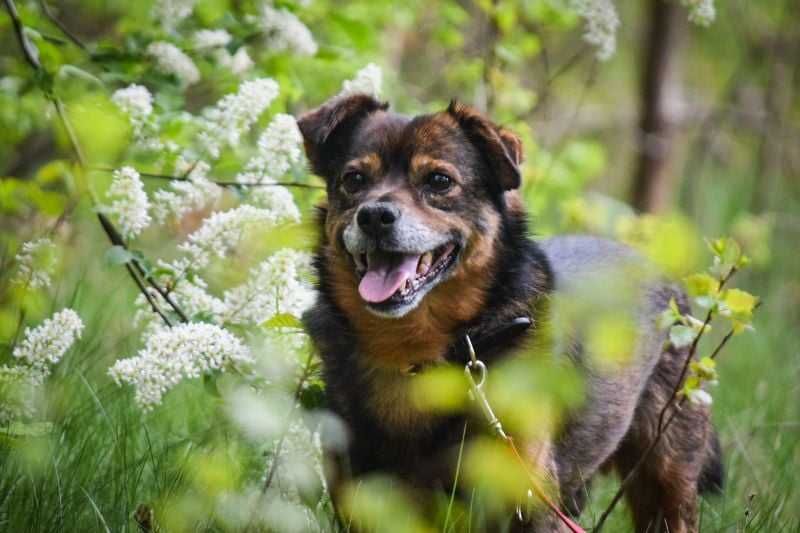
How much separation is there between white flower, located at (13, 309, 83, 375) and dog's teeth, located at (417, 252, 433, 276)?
116 cm

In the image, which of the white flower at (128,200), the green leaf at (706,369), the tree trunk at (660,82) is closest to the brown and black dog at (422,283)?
the green leaf at (706,369)

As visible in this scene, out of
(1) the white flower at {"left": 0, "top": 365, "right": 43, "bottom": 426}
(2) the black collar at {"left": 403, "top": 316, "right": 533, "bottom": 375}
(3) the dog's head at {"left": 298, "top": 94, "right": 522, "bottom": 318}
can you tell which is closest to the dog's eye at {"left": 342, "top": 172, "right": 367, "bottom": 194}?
(3) the dog's head at {"left": 298, "top": 94, "right": 522, "bottom": 318}

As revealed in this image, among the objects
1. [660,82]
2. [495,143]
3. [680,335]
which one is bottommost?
[660,82]

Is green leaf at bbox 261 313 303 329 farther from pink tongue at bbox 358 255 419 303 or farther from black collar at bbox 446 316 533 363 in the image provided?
black collar at bbox 446 316 533 363

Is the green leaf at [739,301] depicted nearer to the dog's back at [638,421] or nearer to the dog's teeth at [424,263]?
the dog's back at [638,421]

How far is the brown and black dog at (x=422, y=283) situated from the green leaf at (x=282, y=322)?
211mm

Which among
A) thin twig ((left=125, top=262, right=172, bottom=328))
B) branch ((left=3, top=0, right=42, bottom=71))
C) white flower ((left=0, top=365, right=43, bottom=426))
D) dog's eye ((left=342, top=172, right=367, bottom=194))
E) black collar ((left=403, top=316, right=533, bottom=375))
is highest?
branch ((left=3, top=0, right=42, bottom=71))

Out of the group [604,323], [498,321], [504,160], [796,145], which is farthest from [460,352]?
[796,145]

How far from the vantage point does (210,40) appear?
14.9 feet

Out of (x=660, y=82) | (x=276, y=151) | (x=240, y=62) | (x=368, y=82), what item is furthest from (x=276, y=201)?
(x=660, y=82)

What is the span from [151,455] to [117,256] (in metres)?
0.66

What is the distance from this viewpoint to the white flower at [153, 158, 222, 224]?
12.8 ft

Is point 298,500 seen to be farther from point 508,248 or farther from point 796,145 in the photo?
point 796,145

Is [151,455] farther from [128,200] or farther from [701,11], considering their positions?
[701,11]
